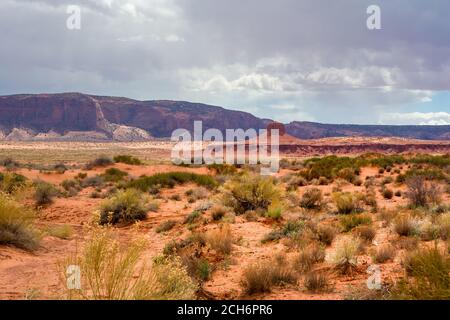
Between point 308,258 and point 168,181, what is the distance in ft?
61.8

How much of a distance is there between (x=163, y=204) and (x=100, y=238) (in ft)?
50.6

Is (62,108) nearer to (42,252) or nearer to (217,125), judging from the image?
(217,125)

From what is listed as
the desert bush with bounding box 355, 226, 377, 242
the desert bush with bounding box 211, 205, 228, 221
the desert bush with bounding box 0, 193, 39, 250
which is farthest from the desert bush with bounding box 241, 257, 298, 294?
the desert bush with bounding box 211, 205, 228, 221

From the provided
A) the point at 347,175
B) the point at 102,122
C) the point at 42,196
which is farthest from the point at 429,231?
the point at 102,122

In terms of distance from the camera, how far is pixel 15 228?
10672 mm

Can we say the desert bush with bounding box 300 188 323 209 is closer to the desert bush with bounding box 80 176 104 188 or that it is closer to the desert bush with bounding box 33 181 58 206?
the desert bush with bounding box 33 181 58 206

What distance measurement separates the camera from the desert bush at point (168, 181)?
25.8 metres

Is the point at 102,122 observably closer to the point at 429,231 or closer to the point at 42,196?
the point at 42,196

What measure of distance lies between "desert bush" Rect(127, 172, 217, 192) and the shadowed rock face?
13602 centimetres

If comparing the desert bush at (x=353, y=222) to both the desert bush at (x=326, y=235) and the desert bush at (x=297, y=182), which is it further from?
the desert bush at (x=297, y=182)

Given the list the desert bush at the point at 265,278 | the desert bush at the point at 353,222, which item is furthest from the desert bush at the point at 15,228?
the desert bush at the point at 353,222

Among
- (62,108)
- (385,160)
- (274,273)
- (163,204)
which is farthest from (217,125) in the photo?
(274,273)

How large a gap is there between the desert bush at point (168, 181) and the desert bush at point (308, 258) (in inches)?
645

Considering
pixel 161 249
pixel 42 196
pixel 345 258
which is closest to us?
pixel 345 258
